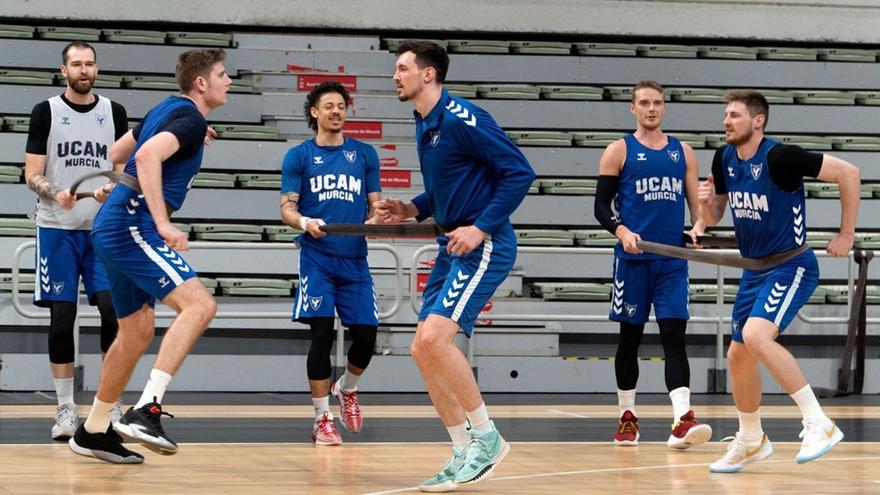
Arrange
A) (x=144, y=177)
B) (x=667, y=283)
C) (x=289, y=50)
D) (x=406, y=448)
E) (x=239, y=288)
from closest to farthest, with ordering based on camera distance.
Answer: (x=144, y=177)
(x=406, y=448)
(x=667, y=283)
(x=239, y=288)
(x=289, y=50)

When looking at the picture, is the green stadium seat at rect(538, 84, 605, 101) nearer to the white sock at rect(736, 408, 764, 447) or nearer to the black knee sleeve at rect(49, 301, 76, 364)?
the black knee sleeve at rect(49, 301, 76, 364)

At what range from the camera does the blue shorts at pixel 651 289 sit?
7.47 meters

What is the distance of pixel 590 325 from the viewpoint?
39.0ft

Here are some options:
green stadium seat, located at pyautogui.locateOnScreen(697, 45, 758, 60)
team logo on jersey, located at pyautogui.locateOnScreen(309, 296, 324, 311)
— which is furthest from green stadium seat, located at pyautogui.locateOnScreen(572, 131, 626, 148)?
team logo on jersey, located at pyautogui.locateOnScreen(309, 296, 324, 311)

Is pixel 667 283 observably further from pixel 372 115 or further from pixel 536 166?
pixel 372 115

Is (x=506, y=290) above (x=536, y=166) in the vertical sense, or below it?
below

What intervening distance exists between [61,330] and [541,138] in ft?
24.0

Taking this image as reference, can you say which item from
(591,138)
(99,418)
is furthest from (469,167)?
(591,138)

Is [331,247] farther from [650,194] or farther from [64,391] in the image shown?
[650,194]

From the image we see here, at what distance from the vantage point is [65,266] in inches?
286

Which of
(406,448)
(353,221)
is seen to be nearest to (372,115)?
(353,221)

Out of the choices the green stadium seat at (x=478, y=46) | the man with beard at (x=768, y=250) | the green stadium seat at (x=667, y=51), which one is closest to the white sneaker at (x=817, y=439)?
the man with beard at (x=768, y=250)

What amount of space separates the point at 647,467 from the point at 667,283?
1.46 m

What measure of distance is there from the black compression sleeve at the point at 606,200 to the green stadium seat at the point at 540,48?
743cm
